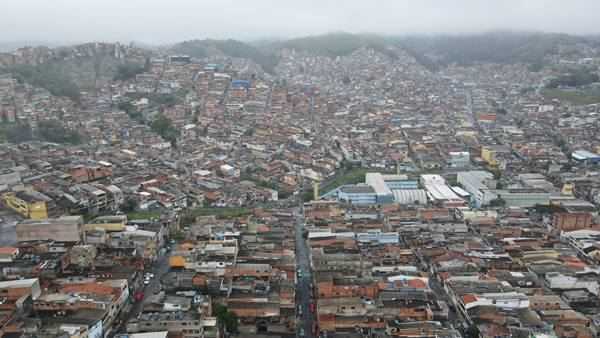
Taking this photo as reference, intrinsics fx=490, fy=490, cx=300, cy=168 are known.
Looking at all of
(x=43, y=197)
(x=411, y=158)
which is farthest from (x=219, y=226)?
(x=411, y=158)

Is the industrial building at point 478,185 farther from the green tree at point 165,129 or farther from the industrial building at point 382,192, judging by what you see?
the green tree at point 165,129

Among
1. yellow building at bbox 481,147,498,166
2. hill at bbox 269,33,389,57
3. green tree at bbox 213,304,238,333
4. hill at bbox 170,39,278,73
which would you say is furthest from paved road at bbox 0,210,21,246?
hill at bbox 269,33,389,57

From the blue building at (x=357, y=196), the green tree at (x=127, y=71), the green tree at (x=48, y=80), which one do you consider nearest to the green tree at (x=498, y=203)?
the blue building at (x=357, y=196)

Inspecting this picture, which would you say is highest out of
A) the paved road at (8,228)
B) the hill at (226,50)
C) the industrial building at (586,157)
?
the hill at (226,50)

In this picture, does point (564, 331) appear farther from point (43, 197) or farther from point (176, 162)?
point (176, 162)

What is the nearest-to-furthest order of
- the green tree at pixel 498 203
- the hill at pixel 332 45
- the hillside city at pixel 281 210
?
the hillside city at pixel 281 210
the green tree at pixel 498 203
the hill at pixel 332 45

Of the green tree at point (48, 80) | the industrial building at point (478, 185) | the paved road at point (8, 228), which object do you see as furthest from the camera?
the green tree at point (48, 80)
